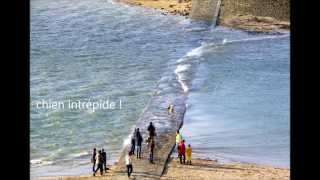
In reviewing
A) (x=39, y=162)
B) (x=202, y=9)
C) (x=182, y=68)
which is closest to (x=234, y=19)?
(x=202, y=9)

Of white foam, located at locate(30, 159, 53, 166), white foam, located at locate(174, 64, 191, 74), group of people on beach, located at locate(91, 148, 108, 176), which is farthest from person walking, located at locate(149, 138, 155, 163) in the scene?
white foam, located at locate(30, 159, 53, 166)

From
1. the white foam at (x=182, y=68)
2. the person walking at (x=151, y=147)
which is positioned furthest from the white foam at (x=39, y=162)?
the white foam at (x=182, y=68)

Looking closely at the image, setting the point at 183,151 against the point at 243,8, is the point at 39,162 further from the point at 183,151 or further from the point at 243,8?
the point at 243,8

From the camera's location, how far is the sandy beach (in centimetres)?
338

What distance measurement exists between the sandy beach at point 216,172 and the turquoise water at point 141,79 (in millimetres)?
40

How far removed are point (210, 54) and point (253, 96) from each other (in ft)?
1.01

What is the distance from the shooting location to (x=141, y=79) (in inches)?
137

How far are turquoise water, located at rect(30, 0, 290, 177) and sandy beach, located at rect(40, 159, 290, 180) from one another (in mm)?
40

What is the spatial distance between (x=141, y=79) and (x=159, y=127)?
0.87 ft

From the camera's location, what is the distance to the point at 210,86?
3461mm

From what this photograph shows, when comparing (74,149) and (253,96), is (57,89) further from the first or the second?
(253,96)

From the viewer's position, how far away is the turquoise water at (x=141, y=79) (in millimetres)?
3408
